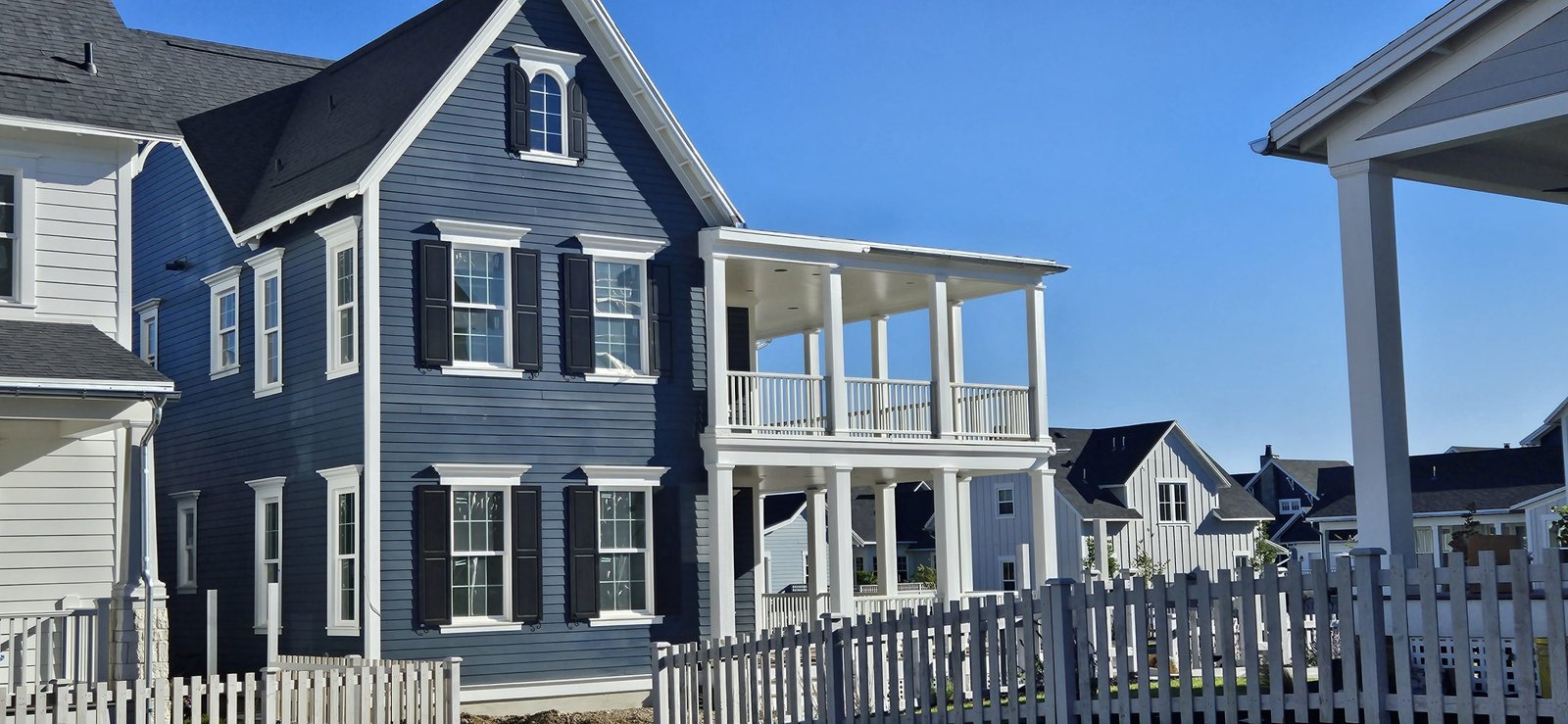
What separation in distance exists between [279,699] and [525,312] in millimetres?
8585

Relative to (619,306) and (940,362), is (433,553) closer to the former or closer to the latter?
(619,306)

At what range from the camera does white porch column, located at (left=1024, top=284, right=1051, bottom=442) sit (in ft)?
89.8

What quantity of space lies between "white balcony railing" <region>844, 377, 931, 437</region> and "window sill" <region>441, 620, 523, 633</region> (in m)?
6.42

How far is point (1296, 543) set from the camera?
211ft

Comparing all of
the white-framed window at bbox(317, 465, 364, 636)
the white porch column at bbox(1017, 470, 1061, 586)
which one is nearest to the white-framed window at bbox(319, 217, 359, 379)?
the white-framed window at bbox(317, 465, 364, 636)

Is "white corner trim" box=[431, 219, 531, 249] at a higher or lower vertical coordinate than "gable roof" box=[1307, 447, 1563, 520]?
higher

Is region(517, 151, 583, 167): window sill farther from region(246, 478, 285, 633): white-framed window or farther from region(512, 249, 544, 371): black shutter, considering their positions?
region(246, 478, 285, 633): white-framed window

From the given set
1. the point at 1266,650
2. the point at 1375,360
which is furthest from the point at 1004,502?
the point at 1266,650

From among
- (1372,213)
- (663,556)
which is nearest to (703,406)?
(663,556)

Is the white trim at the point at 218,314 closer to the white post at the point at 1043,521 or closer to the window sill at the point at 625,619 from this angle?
the window sill at the point at 625,619

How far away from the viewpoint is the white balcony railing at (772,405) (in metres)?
25.0

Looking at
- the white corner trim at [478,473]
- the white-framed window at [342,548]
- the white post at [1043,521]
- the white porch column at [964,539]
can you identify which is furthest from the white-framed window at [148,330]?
the white post at [1043,521]

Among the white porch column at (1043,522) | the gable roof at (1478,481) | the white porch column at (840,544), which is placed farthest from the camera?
the gable roof at (1478,481)

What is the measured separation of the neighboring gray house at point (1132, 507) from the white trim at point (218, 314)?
33.5 metres
